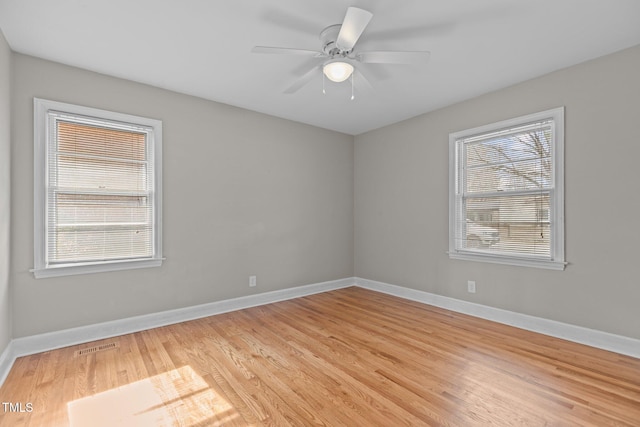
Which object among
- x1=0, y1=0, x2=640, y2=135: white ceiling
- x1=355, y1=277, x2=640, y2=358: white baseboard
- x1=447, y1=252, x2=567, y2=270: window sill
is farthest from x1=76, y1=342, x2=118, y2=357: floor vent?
x1=447, y1=252, x2=567, y2=270: window sill

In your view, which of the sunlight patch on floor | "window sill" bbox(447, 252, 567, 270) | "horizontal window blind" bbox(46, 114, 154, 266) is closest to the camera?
the sunlight patch on floor

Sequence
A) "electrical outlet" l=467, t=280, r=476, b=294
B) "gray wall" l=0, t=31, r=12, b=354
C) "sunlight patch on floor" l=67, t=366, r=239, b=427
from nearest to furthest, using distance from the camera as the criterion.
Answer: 1. "sunlight patch on floor" l=67, t=366, r=239, b=427
2. "gray wall" l=0, t=31, r=12, b=354
3. "electrical outlet" l=467, t=280, r=476, b=294

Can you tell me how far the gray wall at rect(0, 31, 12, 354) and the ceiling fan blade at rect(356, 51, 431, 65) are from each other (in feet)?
9.05

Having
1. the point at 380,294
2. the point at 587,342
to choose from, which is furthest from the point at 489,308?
the point at 380,294

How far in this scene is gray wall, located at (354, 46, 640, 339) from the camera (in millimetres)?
2711

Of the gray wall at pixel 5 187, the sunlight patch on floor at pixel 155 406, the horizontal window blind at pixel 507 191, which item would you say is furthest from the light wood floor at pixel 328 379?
the horizontal window blind at pixel 507 191

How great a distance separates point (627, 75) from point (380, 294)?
3583 mm

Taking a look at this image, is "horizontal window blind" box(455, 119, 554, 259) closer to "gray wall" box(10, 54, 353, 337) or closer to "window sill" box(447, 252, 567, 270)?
"window sill" box(447, 252, 567, 270)

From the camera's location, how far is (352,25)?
1.98 meters

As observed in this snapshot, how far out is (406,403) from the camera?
6.52ft

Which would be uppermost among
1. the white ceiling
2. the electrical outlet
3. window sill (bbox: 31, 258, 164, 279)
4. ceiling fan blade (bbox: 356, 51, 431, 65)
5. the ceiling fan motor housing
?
the white ceiling

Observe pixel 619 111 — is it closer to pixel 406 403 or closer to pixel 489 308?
pixel 489 308

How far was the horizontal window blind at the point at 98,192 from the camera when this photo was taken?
2893 millimetres

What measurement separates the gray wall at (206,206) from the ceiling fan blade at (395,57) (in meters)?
2.17
